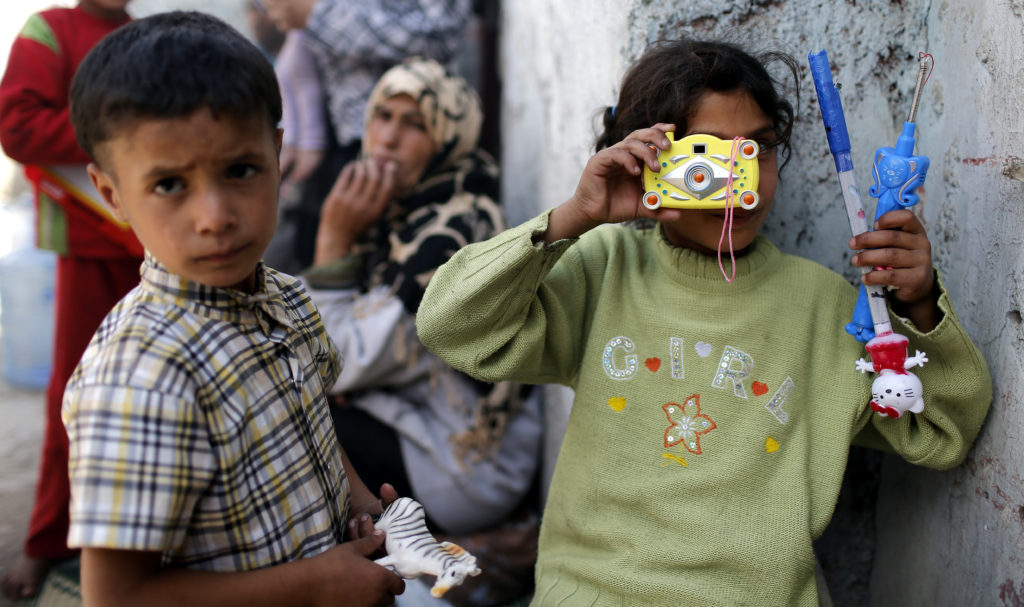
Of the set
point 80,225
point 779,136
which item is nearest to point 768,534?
point 779,136

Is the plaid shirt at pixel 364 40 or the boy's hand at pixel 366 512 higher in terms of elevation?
the plaid shirt at pixel 364 40

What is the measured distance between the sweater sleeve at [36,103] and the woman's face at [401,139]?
0.92 metres

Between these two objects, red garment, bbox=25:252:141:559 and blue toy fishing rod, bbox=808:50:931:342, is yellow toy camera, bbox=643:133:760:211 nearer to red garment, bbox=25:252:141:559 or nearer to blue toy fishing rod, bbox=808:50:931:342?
blue toy fishing rod, bbox=808:50:931:342

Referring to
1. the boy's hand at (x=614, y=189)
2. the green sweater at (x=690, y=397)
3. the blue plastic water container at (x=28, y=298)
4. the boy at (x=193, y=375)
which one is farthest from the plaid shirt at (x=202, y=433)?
the blue plastic water container at (x=28, y=298)

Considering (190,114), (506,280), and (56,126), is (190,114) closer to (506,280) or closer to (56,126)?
(506,280)

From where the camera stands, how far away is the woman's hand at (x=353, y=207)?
105 inches

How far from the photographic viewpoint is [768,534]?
1319mm

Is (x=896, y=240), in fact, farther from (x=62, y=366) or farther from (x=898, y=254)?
(x=62, y=366)

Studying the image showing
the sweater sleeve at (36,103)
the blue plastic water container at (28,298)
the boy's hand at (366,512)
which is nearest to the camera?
the boy's hand at (366,512)

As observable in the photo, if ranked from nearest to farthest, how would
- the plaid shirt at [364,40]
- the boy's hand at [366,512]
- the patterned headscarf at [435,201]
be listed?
the boy's hand at [366,512], the patterned headscarf at [435,201], the plaid shirt at [364,40]

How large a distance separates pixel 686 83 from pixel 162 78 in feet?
2.77

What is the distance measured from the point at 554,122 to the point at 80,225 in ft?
4.85

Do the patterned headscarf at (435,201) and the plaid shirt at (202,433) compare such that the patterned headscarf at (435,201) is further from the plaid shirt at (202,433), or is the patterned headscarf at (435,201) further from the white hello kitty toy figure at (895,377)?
the white hello kitty toy figure at (895,377)

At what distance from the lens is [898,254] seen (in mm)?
1275
